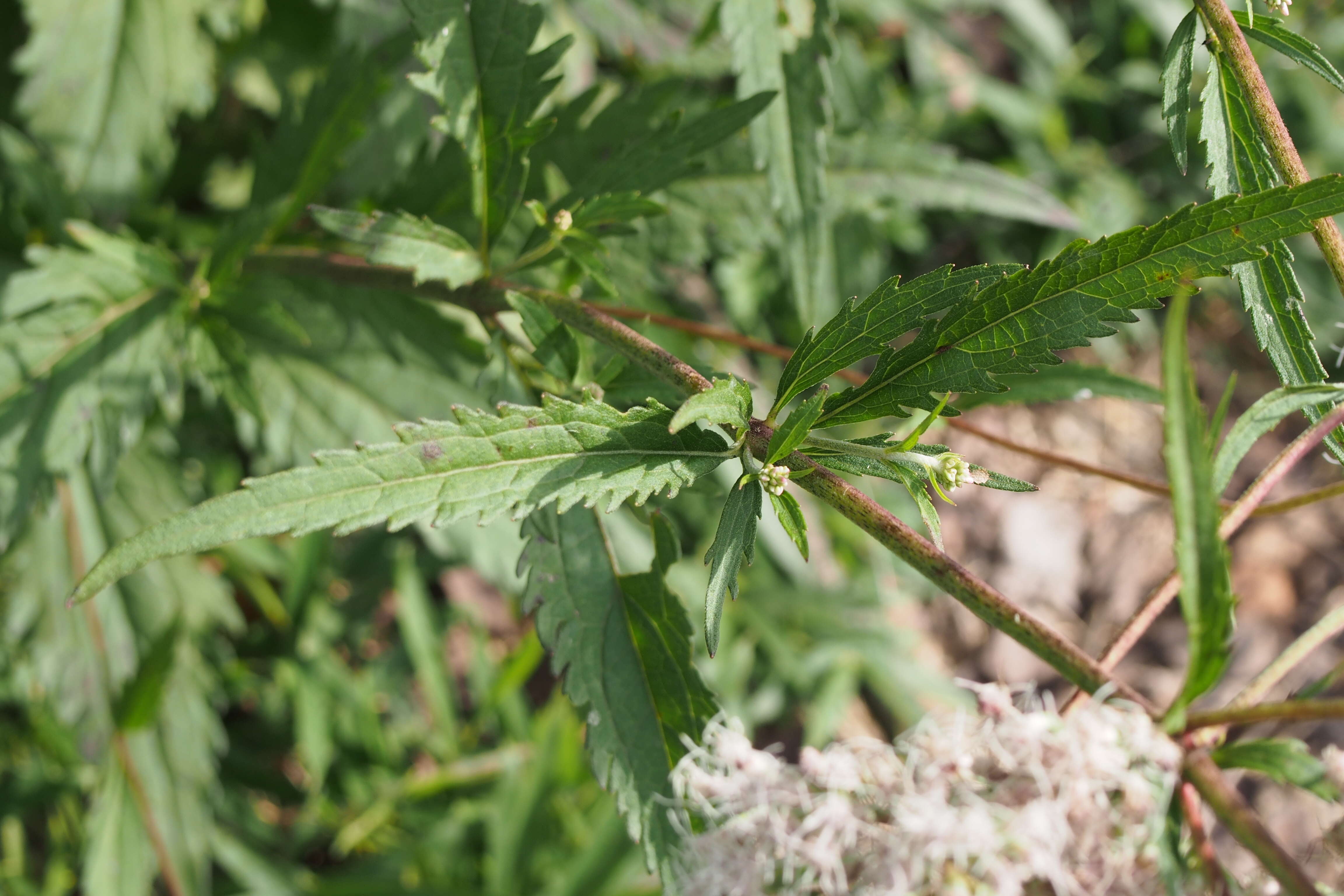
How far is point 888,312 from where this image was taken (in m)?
0.96

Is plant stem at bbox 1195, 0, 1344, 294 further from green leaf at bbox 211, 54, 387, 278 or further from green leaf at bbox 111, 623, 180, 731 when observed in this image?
green leaf at bbox 111, 623, 180, 731

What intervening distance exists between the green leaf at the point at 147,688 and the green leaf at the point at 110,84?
2.99 feet

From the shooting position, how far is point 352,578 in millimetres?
2902

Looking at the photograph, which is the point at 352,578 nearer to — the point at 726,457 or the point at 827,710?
the point at 827,710

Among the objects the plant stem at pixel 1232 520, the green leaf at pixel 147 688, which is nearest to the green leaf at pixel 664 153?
the plant stem at pixel 1232 520

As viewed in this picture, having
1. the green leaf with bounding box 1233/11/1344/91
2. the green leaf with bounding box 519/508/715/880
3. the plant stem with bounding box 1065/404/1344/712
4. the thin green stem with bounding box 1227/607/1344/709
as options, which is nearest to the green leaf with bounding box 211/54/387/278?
the green leaf with bounding box 519/508/715/880

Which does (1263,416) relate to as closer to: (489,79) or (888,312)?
(888,312)

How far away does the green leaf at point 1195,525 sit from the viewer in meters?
0.75

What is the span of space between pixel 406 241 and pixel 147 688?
1.32 metres

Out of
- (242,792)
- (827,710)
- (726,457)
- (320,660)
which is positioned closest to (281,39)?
(320,660)

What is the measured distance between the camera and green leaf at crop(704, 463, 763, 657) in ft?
2.97

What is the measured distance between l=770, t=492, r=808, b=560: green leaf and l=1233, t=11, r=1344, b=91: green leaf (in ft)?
2.39

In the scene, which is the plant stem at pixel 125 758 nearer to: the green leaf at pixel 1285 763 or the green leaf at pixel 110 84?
the green leaf at pixel 110 84

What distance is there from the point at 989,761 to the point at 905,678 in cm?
232
